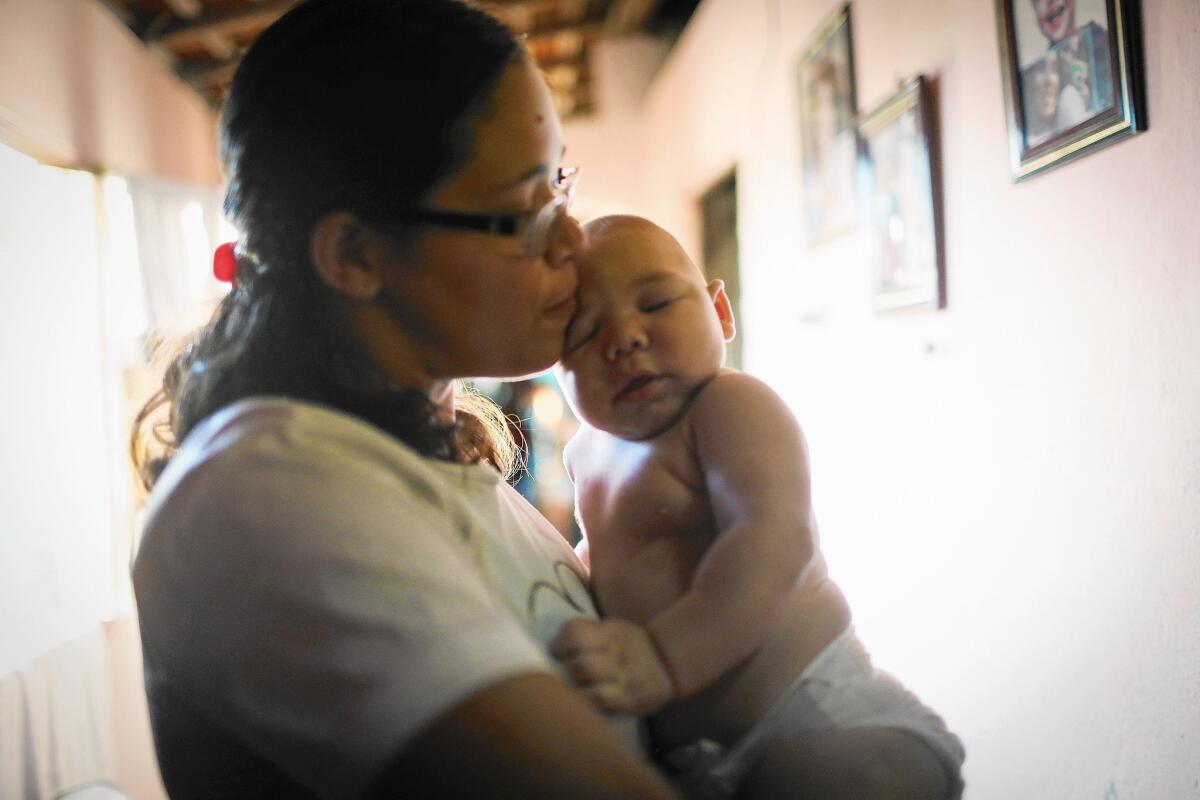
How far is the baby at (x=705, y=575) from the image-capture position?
656mm

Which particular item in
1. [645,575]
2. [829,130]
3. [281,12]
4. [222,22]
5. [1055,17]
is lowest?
[645,575]

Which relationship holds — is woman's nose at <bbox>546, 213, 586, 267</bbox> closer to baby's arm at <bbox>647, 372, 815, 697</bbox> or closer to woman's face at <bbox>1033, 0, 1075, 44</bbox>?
baby's arm at <bbox>647, 372, 815, 697</bbox>

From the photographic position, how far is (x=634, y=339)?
762 mm

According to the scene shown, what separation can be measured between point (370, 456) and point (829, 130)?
7.41 ft

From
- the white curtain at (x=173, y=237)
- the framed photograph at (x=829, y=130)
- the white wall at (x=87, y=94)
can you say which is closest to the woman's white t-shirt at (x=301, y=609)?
the framed photograph at (x=829, y=130)

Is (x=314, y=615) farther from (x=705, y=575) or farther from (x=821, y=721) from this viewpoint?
(x=821, y=721)

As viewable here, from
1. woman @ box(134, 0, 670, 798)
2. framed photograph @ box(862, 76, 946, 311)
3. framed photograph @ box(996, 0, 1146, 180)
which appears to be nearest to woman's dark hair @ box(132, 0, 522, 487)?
woman @ box(134, 0, 670, 798)

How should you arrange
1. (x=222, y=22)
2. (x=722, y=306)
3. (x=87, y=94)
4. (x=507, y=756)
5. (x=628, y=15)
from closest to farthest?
(x=507, y=756)
(x=722, y=306)
(x=87, y=94)
(x=222, y=22)
(x=628, y=15)

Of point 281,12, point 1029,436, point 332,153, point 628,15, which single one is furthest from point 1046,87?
point 628,15

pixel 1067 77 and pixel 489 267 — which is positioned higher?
pixel 1067 77

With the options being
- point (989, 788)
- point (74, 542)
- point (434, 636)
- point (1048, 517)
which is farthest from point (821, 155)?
point (74, 542)

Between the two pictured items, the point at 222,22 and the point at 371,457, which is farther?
the point at 222,22

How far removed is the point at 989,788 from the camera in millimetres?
1709

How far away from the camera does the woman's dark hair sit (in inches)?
23.6
